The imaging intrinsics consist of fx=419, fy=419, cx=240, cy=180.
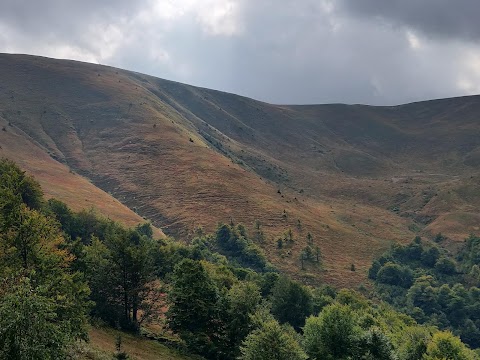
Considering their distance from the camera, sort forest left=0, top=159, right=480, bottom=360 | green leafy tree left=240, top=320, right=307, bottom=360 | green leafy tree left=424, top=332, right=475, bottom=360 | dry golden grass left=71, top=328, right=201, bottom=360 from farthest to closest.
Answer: green leafy tree left=424, top=332, right=475, bottom=360
green leafy tree left=240, top=320, right=307, bottom=360
dry golden grass left=71, top=328, right=201, bottom=360
forest left=0, top=159, right=480, bottom=360

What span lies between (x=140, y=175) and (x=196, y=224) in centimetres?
4146

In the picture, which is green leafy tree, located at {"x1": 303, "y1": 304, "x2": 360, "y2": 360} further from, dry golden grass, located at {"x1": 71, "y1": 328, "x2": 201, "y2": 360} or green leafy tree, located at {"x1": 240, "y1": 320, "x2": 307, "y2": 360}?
dry golden grass, located at {"x1": 71, "y1": 328, "x2": 201, "y2": 360}

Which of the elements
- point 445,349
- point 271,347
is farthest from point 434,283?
point 271,347

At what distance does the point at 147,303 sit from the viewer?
177 feet

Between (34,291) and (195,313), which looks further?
(195,313)

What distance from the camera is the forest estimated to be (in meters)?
22.5

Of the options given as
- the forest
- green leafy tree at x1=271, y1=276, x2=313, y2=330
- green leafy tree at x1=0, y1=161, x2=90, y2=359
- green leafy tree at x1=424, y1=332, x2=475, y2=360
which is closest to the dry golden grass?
the forest

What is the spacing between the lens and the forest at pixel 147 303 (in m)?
22.5

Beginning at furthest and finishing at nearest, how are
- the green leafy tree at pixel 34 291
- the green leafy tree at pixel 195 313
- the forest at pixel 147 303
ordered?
the green leafy tree at pixel 195 313 → the forest at pixel 147 303 → the green leafy tree at pixel 34 291

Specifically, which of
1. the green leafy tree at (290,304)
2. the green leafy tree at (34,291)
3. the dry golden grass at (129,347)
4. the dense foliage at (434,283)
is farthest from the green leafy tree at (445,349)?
the dense foliage at (434,283)

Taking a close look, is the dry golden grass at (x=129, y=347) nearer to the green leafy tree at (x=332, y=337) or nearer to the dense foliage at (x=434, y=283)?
the green leafy tree at (x=332, y=337)

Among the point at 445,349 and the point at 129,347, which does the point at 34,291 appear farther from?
the point at 445,349

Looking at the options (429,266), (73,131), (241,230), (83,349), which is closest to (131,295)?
(83,349)

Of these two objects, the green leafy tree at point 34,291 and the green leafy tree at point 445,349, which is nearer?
the green leafy tree at point 34,291
